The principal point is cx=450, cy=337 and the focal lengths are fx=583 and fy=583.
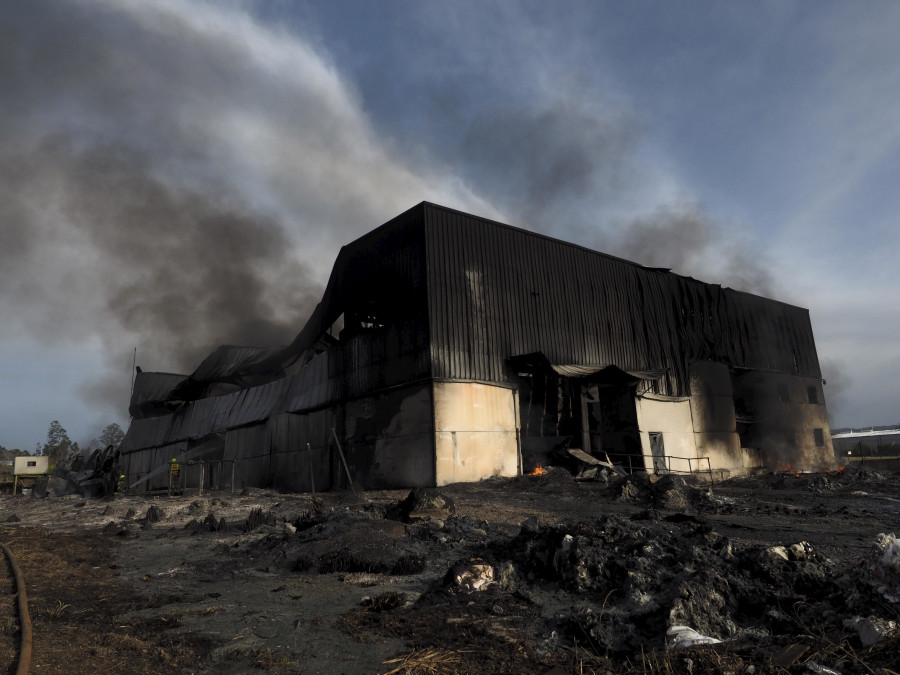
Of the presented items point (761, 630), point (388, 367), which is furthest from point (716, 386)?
point (761, 630)

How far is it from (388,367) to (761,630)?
17426 mm

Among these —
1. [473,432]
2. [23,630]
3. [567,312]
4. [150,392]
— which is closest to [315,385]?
[473,432]

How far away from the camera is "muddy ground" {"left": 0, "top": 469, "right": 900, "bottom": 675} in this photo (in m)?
5.03

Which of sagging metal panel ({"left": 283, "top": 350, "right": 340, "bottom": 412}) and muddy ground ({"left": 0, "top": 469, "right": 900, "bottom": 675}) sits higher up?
sagging metal panel ({"left": 283, "top": 350, "right": 340, "bottom": 412})

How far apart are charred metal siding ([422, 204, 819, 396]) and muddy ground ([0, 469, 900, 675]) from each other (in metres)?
9.52

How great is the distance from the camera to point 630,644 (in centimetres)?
534

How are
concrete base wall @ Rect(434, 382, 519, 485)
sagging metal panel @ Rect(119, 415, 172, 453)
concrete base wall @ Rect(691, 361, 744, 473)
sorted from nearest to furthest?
concrete base wall @ Rect(434, 382, 519, 485), concrete base wall @ Rect(691, 361, 744, 473), sagging metal panel @ Rect(119, 415, 172, 453)

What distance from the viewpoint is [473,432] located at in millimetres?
20828

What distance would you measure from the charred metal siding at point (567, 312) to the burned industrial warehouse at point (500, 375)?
0.08 metres

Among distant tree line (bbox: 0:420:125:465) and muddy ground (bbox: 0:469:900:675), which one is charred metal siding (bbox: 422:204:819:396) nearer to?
muddy ground (bbox: 0:469:900:675)

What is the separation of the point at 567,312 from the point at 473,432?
7.69m

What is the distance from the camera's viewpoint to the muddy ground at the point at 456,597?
5.03 m

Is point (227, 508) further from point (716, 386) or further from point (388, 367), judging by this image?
point (716, 386)

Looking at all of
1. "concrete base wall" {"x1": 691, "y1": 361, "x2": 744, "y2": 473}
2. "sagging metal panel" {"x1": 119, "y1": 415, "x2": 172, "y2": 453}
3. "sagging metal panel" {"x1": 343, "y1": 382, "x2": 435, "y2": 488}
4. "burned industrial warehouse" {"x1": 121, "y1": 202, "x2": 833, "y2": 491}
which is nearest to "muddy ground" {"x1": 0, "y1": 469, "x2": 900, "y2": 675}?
"sagging metal panel" {"x1": 343, "y1": 382, "x2": 435, "y2": 488}
